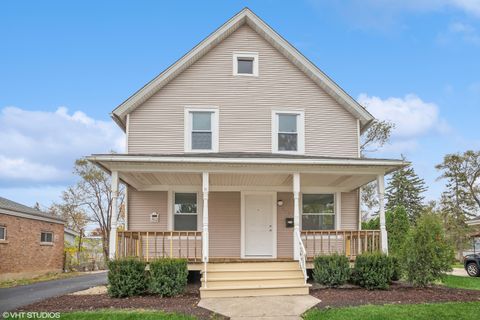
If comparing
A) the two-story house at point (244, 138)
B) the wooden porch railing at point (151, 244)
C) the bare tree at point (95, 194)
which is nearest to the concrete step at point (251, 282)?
the wooden porch railing at point (151, 244)

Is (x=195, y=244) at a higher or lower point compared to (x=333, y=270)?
higher

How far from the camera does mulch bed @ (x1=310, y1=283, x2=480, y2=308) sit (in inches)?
354

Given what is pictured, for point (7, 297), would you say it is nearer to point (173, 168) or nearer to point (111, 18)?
point (173, 168)

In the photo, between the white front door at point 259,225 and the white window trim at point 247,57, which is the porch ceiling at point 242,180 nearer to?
the white front door at point 259,225

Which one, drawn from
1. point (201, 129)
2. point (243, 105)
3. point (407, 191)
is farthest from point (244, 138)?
point (407, 191)

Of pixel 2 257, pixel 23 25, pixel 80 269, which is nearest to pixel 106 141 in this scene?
pixel 80 269

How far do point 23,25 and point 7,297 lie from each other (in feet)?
29.6

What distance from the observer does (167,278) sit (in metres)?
9.94

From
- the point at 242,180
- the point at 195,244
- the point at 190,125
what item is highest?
the point at 190,125

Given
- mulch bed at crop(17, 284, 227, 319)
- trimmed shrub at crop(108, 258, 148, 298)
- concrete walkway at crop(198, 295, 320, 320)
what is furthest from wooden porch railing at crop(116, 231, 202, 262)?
concrete walkway at crop(198, 295, 320, 320)

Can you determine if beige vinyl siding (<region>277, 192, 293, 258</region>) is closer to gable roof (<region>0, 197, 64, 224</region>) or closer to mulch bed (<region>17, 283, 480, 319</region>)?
mulch bed (<region>17, 283, 480, 319</region>)

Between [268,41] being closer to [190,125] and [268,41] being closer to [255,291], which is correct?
[190,125]

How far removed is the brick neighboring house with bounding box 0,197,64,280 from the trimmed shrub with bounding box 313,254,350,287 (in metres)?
13.2

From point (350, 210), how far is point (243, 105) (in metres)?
4.87
